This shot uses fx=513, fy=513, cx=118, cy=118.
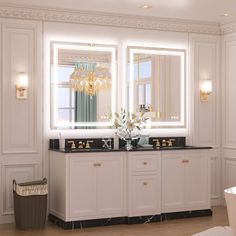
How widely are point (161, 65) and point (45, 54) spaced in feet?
5.75

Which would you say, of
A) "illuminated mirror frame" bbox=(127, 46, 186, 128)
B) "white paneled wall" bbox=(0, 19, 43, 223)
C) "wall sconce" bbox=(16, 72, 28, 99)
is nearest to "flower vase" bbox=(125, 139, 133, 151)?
"illuminated mirror frame" bbox=(127, 46, 186, 128)

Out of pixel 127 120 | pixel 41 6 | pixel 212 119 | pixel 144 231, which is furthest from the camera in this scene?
pixel 212 119

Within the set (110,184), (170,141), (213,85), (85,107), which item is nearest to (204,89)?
(213,85)

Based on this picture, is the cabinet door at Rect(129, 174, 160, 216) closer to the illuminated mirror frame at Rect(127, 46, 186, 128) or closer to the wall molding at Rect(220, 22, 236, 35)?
the illuminated mirror frame at Rect(127, 46, 186, 128)

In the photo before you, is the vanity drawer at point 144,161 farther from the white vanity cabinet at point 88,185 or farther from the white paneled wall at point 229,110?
the white paneled wall at point 229,110

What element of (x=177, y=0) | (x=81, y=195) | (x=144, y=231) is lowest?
(x=144, y=231)

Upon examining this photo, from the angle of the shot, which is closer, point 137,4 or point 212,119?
point 137,4

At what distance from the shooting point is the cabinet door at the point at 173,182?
6.87 meters

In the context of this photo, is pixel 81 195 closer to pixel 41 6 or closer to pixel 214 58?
pixel 41 6

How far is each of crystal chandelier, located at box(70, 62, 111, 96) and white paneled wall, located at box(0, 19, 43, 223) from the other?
51 centimetres

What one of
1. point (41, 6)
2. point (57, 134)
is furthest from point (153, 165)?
point (41, 6)

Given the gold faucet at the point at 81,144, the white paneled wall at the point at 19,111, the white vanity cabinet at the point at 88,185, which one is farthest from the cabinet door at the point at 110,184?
the white paneled wall at the point at 19,111

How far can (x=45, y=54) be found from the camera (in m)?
6.85

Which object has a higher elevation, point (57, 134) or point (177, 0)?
point (177, 0)
